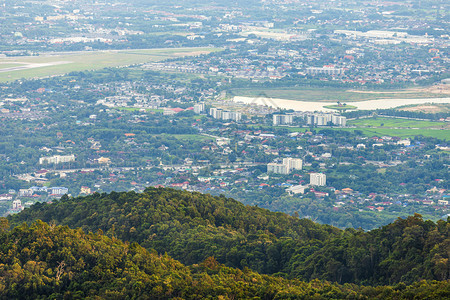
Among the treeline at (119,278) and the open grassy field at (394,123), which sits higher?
the treeline at (119,278)

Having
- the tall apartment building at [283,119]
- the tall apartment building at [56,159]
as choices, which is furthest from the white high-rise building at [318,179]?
the tall apartment building at [56,159]

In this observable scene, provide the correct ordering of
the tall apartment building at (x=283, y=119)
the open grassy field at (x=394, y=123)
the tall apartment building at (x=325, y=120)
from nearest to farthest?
the open grassy field at (x=394, y=123) < the tall apartment building at (x=325, y=120) < the tall apartment building at (x=283, y=119)

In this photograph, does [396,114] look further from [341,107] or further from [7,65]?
[7,65]

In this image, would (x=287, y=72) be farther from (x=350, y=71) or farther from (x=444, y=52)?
(x=444, y=52)

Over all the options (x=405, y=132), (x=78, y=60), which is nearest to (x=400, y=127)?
(x=405, y=132)

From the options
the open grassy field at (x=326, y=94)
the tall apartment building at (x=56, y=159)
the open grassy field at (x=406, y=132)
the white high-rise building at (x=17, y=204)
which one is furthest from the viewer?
the open grassy field at (x=326, y=94)

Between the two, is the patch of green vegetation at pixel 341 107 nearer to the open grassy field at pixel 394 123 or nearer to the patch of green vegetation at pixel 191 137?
the open grassy field at pixel 394 123

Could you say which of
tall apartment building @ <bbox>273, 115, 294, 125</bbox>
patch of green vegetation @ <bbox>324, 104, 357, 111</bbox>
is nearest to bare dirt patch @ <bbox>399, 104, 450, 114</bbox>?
patch of green vegetation @ <bbox>324, 104, 357, 111</bbox>
